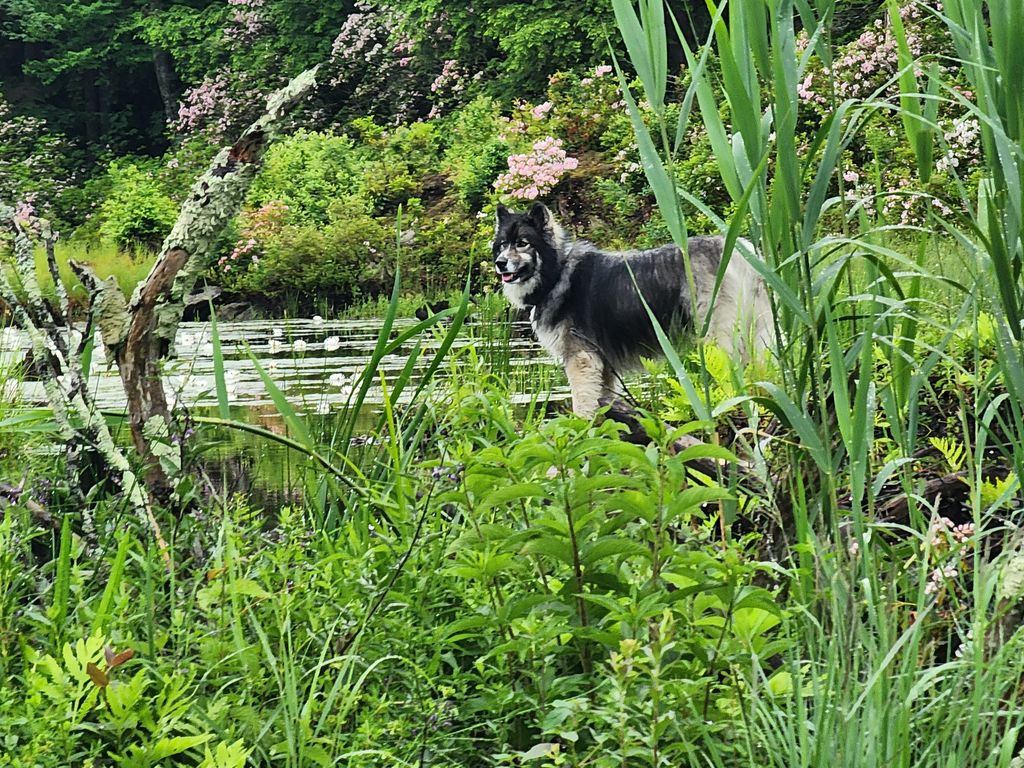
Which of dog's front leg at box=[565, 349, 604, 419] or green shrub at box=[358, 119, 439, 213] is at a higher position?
green shrub at box=[358, 119, 439, 213]

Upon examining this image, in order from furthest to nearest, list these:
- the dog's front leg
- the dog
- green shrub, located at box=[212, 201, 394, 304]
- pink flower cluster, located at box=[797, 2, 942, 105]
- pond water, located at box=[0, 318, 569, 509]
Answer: green shrub, located at box=[212, 201, 394, 304], pink flower cluster, located at box=[797, 2, 942, 105], the dog, the dog's front leg, pond water, located at box=[0, 318, 569, 509]

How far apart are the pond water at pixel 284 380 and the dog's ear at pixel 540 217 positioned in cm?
40

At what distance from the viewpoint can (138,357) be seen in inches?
67.6

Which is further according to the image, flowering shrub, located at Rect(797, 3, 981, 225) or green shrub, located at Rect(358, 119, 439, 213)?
green shrub, located at Rect(358, 119, 439, 213)

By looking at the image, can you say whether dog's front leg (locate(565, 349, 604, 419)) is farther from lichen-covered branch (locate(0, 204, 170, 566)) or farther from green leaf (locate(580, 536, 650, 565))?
green leaf (locate(580, 536, 650, 565))

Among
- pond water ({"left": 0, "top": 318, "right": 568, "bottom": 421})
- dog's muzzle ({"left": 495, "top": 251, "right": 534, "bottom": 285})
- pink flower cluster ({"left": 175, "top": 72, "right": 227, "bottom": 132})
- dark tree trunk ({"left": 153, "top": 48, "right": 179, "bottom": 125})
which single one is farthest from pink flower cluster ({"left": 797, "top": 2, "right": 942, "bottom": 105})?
dark tree trunk ({"left": 153, "top": 48, "right": 179, "bottom": 125})

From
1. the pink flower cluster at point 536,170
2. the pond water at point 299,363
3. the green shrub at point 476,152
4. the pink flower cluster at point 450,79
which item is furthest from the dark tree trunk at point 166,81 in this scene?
the pond water at point 299,363

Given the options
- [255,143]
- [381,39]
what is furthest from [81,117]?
[255,143]

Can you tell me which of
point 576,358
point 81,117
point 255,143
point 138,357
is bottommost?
point 576,358

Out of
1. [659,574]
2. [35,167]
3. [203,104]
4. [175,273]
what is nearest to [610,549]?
[659,574]

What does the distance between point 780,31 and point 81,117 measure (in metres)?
14.7

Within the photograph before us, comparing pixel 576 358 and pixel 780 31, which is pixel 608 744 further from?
pixel 576 358

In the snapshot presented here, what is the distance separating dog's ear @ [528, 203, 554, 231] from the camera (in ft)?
12.6

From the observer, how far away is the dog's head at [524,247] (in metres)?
3.82
